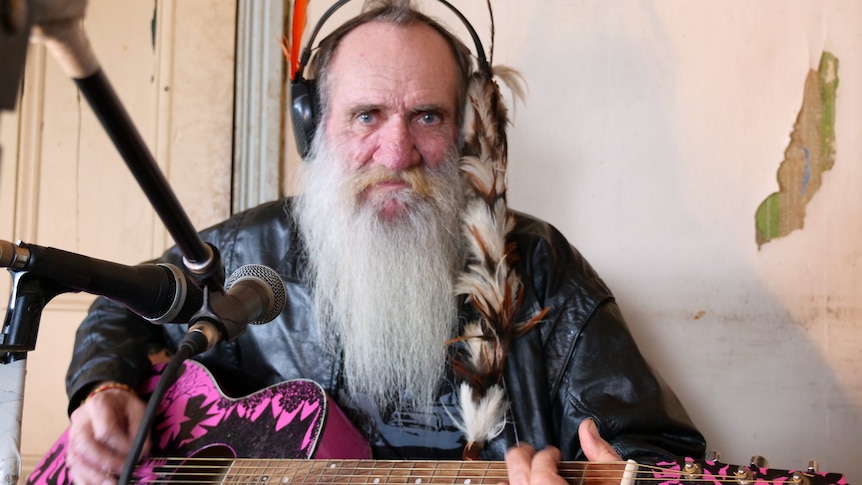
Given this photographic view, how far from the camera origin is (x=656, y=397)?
5.37ft

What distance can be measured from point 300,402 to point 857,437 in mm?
1548

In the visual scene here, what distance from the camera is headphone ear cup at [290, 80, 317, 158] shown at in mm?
1936

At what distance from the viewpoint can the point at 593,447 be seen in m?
1.22

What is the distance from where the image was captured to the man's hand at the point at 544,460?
1145 mm

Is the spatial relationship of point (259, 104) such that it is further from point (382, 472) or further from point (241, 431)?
point (382, 472)

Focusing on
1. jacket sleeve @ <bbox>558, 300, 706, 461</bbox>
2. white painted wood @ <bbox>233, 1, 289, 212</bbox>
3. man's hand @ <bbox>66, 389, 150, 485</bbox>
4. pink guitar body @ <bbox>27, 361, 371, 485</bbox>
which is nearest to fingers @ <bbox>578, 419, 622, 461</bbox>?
jacket sleeve @ <bbox>558, 300, 706, 461</bbox>

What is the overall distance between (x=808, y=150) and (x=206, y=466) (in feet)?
5.74

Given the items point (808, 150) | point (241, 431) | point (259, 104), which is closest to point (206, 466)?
point (241, 431)

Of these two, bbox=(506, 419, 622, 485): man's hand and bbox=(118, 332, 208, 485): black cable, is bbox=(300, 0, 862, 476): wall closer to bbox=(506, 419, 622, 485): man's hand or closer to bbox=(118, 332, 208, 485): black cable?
bbox=(506, 419, 622, 485): man's hand

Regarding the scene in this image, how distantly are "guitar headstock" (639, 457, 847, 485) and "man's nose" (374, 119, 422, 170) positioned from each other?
96 cm

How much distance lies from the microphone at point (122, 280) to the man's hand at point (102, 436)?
0.68m

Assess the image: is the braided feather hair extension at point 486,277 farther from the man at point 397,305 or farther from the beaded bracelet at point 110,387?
the beaded bracelet at point 110,387

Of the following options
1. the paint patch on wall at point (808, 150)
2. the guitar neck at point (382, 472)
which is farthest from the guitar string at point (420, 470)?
the paint patch on wall at point (808, 150)

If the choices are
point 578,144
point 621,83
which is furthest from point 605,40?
point 578,144
